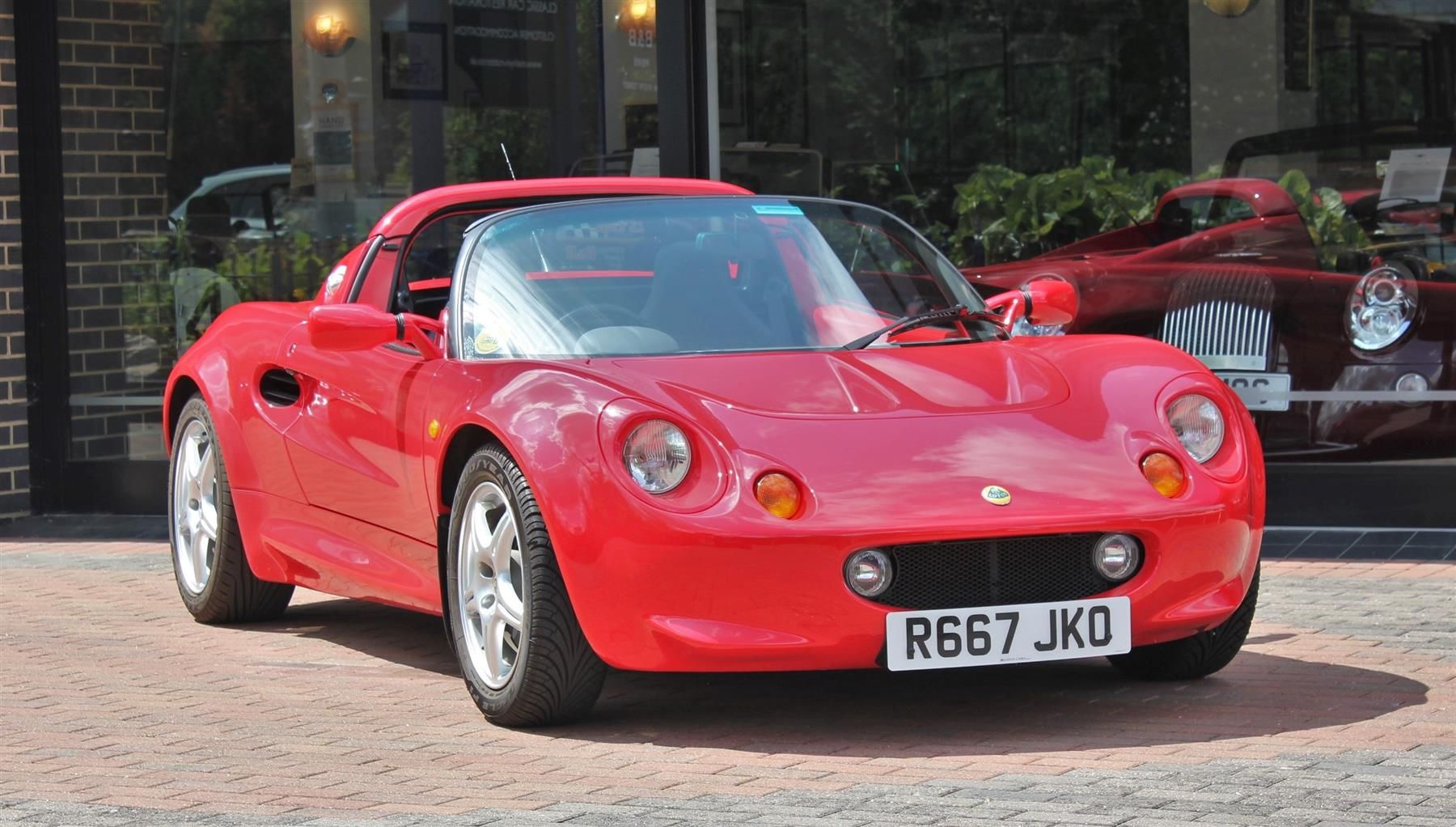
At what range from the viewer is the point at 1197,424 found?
215 inches

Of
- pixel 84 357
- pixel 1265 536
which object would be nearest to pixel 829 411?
pixel 1265 536

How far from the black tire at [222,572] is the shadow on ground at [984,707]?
1229 mm

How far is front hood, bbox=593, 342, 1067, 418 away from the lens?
17.1 ft

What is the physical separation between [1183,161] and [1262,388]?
3.38ft

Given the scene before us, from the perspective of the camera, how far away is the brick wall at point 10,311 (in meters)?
10.8

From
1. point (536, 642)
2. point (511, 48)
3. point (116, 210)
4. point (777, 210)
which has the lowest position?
point (536, 642)

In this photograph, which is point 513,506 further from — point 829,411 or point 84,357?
point 84,357

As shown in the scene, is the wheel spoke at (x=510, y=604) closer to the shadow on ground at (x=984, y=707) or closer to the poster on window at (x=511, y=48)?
the shadow on ground at (x=984, y=707)

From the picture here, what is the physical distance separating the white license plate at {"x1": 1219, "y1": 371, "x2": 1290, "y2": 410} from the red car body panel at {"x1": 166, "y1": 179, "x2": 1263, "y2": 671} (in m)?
3.56

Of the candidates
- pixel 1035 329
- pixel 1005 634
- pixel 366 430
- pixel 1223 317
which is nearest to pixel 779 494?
pixel 1005 634

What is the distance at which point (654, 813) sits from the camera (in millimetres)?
4418

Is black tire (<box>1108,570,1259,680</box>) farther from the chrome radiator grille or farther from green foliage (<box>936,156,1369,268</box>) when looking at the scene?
green foliage (<box>936,156,1369,268</box>)

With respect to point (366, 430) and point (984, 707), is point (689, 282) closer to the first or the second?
point (366, 430)

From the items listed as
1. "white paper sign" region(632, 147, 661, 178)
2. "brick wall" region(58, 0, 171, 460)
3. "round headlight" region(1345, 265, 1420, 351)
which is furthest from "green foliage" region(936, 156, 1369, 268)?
"brick wall" region(58, 0, 171, 460)
